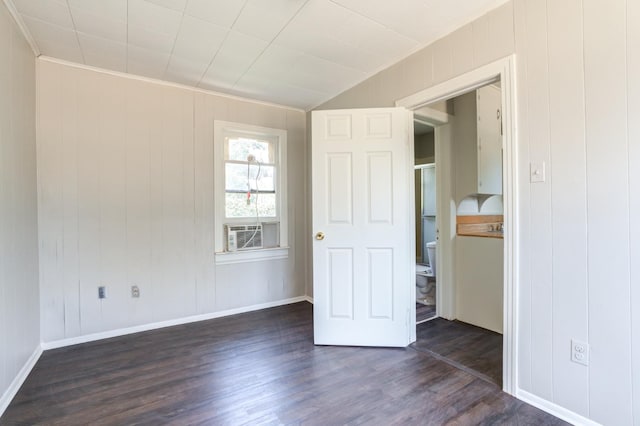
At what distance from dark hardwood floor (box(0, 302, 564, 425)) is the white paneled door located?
0.77 ft

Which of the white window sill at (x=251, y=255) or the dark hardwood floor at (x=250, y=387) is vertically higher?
the white window sill at (x=251, y=255)

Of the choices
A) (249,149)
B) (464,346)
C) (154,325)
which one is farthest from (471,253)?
(154,325)

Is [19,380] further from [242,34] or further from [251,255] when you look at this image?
[242,34]

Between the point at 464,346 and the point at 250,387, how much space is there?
181 centimetres

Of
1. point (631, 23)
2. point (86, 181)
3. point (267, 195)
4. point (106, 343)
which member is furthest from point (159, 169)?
point (631, 23)

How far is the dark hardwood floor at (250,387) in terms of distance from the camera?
1.78 meters

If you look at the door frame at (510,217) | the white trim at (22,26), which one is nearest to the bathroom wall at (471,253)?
the door frame at (510,217)

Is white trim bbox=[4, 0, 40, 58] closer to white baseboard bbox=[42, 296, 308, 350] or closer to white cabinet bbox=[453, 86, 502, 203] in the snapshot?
white baseboard bbox=[42, 296, 308, 350]

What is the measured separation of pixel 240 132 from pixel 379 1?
217cm

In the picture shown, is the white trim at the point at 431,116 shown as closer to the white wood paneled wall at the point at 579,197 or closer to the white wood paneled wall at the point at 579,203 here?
the white wood paneled wall at the point at 579,197

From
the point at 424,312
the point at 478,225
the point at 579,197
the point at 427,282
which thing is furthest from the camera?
the point at 427,282

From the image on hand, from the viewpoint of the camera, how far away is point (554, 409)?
177cm

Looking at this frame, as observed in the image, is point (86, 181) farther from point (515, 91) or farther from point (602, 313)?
point (602, 313)

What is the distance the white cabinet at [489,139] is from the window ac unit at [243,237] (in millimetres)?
2484
